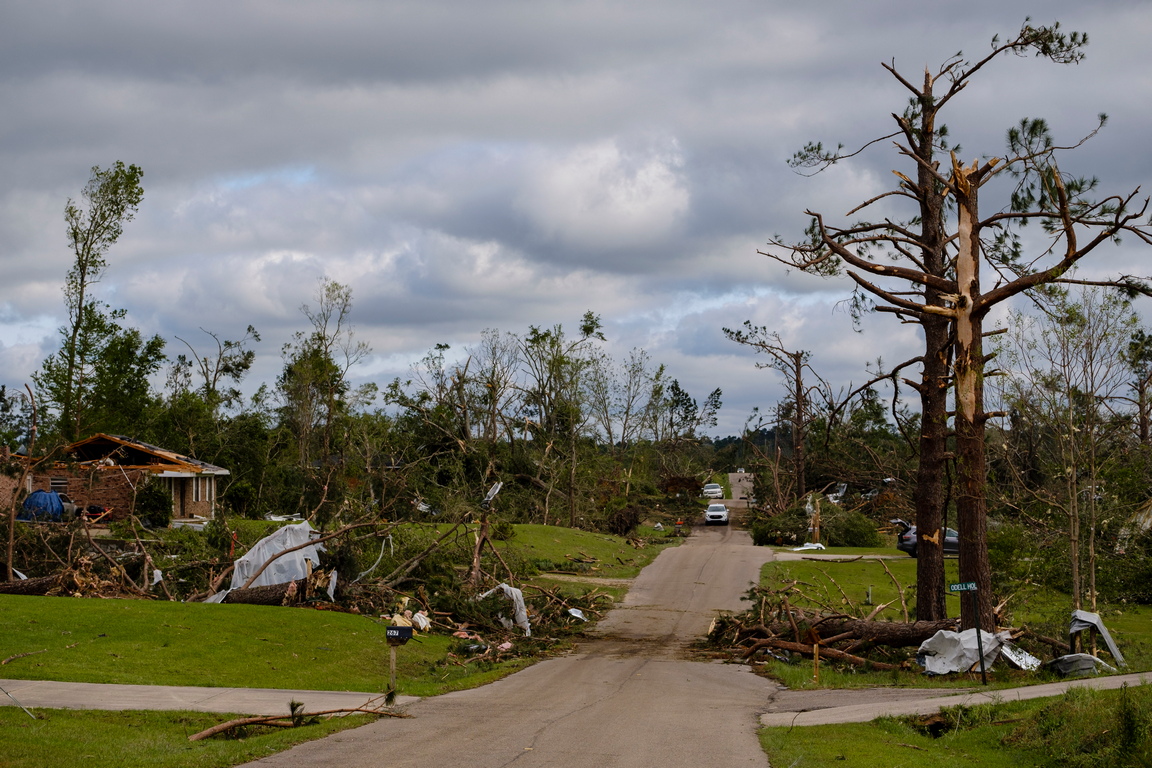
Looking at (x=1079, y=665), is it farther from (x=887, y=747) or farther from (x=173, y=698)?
(x=173, y=698)

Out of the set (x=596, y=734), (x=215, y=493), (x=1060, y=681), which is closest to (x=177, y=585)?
(x=596, y=734)

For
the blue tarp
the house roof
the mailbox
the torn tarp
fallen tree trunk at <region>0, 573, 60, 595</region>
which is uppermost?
the house roof

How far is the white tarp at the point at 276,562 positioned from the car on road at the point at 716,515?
3895cm

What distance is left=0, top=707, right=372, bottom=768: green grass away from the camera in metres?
8.48

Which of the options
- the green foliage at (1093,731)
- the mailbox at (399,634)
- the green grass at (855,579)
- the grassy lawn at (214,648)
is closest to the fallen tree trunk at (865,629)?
the green grass at (855,579)

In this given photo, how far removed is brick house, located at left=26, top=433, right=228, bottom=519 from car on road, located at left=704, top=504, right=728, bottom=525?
2759 centimetres

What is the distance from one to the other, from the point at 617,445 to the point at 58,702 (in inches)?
2226

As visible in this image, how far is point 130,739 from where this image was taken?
31.5 ft

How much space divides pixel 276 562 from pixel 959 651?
45.4ft

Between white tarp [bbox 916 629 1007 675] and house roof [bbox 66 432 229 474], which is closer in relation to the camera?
white tarp [bbox 916 629 1007 675]

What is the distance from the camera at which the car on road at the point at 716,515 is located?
57562 millimetres

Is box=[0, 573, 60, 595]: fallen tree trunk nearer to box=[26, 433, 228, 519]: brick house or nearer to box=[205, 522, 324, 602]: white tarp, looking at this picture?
box=[205, 522, 324, 602]: white tarp

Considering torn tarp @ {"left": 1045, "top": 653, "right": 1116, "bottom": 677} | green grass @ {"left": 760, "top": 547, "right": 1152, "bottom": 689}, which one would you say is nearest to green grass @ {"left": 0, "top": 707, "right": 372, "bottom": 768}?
green grass @ {"left": 760, "top": 547, "right": 1152, "bottom": 689}

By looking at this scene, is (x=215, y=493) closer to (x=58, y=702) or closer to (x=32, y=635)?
(x=32, y=635)
